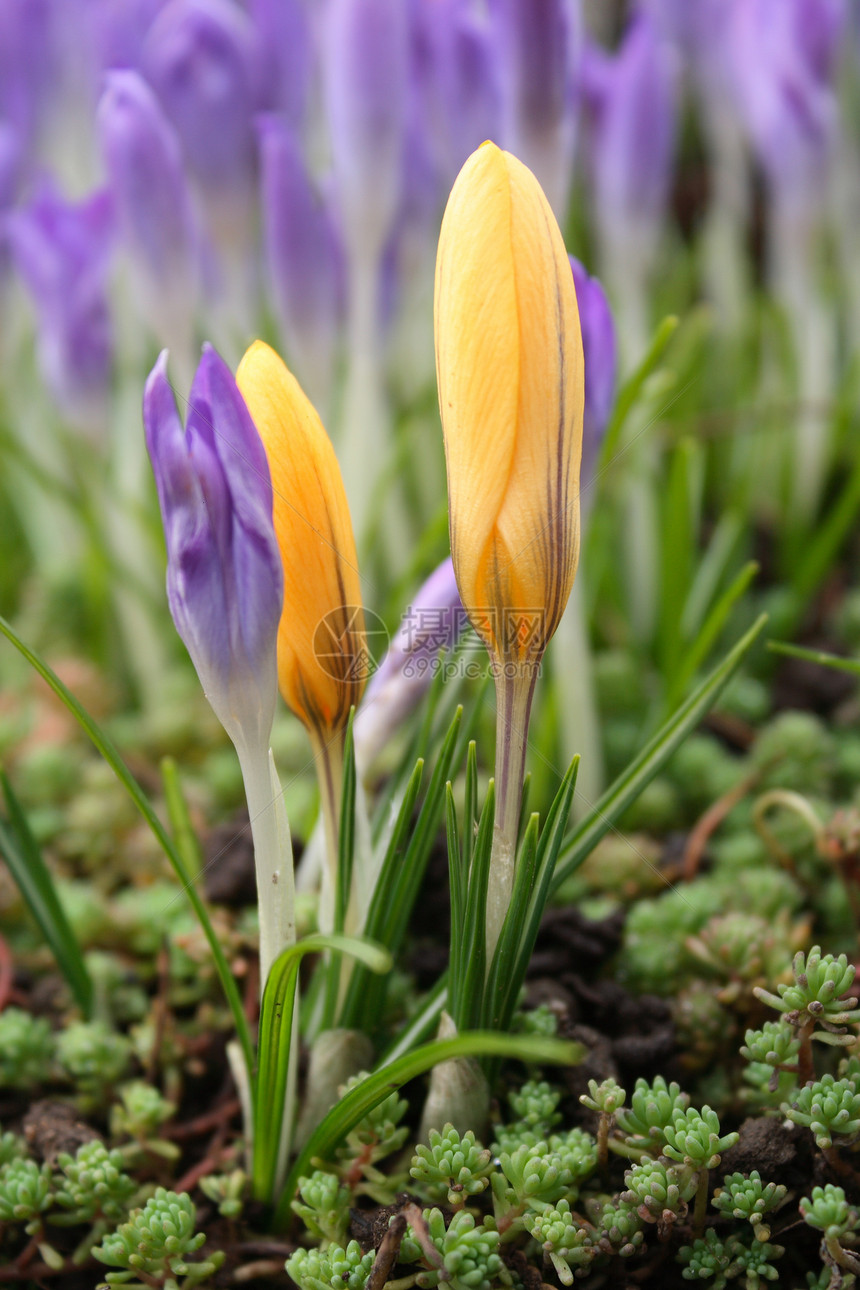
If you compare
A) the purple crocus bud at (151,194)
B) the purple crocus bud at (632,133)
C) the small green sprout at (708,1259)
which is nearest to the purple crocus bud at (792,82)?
the purple crocus bud at (632,133)

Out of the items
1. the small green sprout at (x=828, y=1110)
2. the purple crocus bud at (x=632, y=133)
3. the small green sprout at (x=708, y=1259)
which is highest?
the purple crocus bud at (x=632, y=133)

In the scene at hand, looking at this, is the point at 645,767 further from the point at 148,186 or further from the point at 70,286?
the point at 70,286

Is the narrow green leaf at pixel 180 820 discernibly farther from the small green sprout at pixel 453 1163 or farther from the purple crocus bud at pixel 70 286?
the purple crocus bud at pixel 70 286

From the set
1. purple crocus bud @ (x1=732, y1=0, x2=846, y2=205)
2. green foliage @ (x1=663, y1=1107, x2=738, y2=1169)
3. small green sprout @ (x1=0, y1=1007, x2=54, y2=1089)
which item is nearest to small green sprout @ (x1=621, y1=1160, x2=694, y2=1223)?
green foliage @ (x1=663, y1=1107, x2=738, y2=1169)

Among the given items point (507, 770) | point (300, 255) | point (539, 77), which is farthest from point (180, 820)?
point (539, 77)

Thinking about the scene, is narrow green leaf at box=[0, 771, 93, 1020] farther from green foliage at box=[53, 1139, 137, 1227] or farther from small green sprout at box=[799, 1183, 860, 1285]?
small green sprout at box=[799, 1183, 860, 1285]

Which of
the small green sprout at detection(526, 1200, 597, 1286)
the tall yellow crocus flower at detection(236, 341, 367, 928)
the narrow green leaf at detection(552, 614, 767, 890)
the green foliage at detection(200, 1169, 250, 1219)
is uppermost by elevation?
the tall yellow crocus flower at detection(236, 341, 367, 928)

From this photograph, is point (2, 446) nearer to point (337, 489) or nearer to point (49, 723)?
point (49, 723)

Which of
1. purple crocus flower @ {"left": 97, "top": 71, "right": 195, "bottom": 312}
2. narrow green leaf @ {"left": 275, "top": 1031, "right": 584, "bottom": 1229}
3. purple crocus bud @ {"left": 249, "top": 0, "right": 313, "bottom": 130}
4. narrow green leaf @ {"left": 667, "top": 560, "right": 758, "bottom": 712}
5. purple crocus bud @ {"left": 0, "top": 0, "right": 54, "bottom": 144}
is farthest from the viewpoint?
purple crocus bud @ {"left": 0, "top": 0, "right": 54, "bottom": 144}
